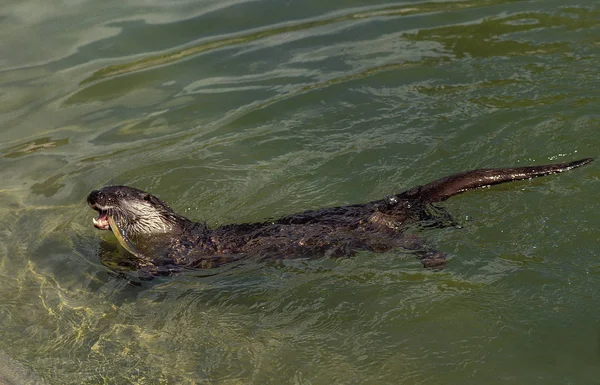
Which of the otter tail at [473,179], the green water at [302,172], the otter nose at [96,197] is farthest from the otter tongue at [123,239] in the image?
the otter tail at [473,179]

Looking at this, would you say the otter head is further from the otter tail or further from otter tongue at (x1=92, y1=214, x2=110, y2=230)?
the otter tail

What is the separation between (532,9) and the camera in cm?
809

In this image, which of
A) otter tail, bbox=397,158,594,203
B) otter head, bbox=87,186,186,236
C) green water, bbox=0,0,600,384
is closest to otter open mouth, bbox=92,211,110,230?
otter head, bbox=87,186,186,236

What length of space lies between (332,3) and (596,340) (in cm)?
584

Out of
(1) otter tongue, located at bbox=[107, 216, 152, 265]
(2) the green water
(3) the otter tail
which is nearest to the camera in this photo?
(2) the green water

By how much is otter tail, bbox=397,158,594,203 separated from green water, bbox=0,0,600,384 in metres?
0.25

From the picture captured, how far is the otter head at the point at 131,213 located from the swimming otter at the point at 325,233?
0.01m

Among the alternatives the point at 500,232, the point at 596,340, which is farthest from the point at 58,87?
the point at 596,340

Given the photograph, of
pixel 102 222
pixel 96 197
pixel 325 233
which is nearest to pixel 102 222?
pixel 102 222

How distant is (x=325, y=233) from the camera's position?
4766mm

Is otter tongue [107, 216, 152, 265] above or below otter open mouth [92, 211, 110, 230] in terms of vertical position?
below

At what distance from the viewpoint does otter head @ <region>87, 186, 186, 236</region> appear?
16.9 ft

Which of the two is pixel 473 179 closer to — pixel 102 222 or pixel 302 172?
pixel 302 172

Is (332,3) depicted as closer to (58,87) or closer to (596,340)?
(58,87)
